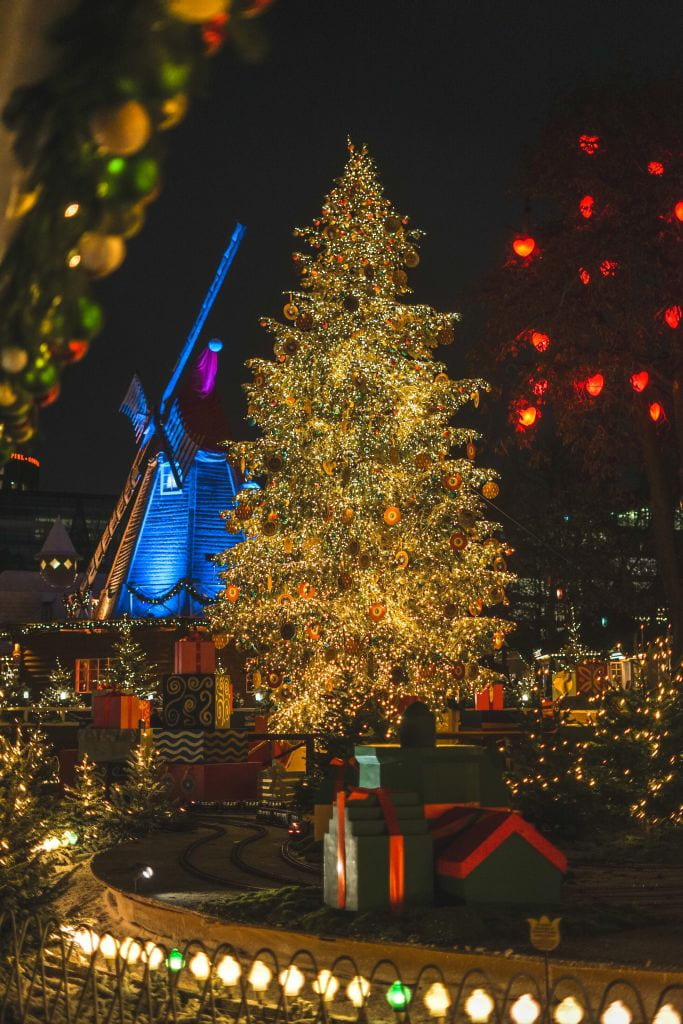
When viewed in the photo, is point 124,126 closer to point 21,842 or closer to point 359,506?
point 21,842

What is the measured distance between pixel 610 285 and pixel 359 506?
779 cm

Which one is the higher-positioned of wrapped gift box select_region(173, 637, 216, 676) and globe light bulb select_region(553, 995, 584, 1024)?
wrapped gift box select_region(173, 637, 216, 676)

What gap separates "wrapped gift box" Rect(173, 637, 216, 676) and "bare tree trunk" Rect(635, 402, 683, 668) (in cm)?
735

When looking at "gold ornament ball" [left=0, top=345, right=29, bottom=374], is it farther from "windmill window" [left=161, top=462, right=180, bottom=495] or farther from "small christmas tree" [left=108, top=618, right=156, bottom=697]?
"windmill window" [left=161, top=462, right=180, bottom=495]

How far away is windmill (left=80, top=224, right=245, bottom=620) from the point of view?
3769cm

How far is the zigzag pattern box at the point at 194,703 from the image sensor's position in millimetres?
17453

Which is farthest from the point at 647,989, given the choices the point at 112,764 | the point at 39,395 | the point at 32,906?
the point at 112,764

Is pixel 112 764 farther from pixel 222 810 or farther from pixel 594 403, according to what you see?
pixel 594 403

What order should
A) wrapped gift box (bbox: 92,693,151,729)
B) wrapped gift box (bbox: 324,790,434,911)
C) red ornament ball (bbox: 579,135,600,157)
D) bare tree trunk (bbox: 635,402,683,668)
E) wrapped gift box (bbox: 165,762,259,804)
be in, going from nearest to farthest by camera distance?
wrapped gift box (bbox: 324,790,434,911) → red ornament ball (bbox: 579,135,600,157) → bare tree trunk (bbox: 635,402,683,668) → wrapped gift box (bbox: 165,762,259,804) → wrapped gift box (bbox: 92,693,151,729)

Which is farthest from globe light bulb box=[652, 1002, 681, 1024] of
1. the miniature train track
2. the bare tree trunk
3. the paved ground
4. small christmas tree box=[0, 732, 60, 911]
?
the bare tree trunk

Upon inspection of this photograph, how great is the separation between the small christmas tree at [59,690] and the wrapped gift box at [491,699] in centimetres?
1508

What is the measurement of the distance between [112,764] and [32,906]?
768 centimetres

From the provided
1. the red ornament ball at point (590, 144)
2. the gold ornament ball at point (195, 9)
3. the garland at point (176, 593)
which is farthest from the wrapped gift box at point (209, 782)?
the garland at point (176, 593)

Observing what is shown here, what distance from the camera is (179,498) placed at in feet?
127
